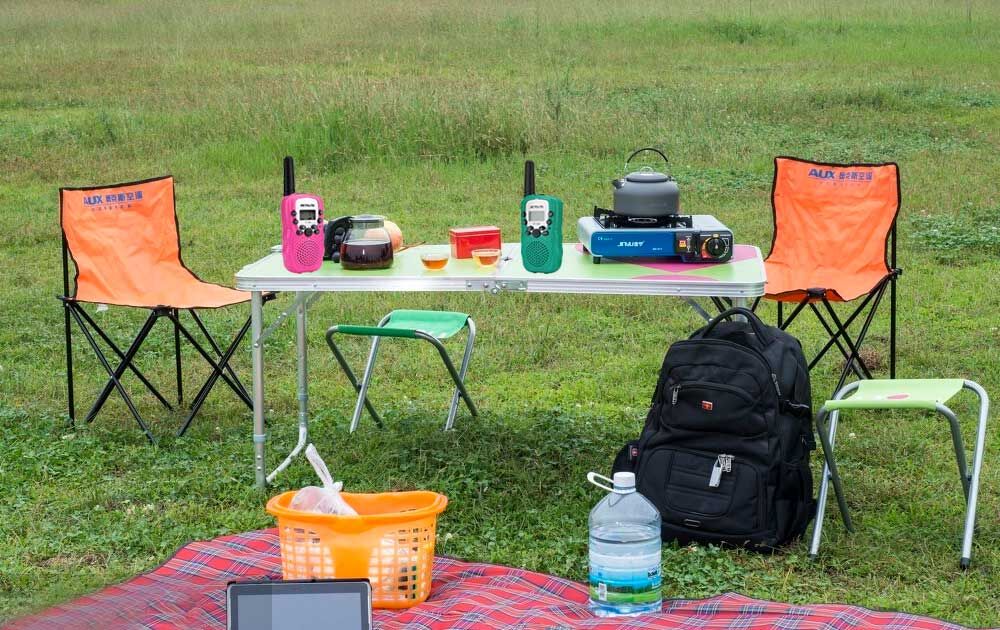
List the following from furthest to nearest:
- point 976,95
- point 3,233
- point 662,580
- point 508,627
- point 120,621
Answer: point 976,95, point 3,233, point 662,580, point 508,627, point 120,621

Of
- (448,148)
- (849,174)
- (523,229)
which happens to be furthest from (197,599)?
(448,148)

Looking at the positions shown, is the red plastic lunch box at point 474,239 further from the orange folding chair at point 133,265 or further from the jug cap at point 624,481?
the orange folding chair at point 133,265

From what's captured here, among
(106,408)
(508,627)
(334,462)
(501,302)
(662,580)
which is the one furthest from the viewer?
(501,302)

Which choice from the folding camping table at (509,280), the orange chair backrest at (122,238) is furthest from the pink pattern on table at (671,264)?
the orange chair backrest at (122,238)

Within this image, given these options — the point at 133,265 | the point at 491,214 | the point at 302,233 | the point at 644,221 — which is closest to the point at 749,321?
the point at 644,221

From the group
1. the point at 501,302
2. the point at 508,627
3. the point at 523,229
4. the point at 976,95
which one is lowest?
the point at 508,627

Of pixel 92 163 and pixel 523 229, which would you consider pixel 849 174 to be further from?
pixel 92 163

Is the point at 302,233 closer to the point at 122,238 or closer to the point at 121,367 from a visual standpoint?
the point at 121,367

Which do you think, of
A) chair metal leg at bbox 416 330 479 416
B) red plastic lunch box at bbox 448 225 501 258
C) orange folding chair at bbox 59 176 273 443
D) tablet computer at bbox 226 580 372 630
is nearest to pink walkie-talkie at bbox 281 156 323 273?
red plastic lunch box at bbox 448 225 501 258

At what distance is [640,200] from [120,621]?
9.62ft

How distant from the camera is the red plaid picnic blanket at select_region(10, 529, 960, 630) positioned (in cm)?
294

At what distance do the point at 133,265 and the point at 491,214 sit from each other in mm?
3522

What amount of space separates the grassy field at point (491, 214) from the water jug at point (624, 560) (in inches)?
6.7

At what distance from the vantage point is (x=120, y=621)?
101 cm
